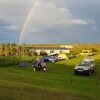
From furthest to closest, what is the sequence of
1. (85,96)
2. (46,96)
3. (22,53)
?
1. (22,53)
2. (85,96)
3. (46,96)

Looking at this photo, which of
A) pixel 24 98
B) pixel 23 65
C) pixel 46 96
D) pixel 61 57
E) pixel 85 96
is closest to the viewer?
pixel 24 98

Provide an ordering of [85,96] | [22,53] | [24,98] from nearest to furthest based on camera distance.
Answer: [24,98]
[85,96]
[22,53]

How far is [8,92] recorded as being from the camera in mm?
19828

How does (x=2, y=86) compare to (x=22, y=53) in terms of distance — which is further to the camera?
(x=22, y=53)

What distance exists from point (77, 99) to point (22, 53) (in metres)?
85.1

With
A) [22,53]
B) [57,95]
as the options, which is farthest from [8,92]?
[22,53]

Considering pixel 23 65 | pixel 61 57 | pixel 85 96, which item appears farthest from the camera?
pixel 61 57

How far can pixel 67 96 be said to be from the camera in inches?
810

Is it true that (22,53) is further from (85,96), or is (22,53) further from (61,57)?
(85,96)

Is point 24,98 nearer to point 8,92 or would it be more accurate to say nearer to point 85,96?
point 8,92

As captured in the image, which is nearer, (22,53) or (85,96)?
(85,96)

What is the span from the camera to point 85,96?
70.0ft

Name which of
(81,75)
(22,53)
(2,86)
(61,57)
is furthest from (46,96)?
(22,53)

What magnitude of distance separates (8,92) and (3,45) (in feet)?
285
